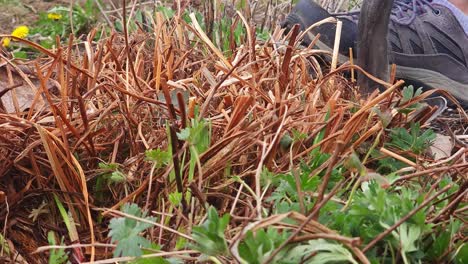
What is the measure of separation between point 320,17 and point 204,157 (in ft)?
3.64

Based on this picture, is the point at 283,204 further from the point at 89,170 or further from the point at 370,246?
the point at 89,170

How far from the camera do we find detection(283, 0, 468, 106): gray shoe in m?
2.22

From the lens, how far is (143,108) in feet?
4.86

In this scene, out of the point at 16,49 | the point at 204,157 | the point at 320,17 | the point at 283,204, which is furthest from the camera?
the point at 16,49

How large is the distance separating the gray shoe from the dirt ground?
2314mm

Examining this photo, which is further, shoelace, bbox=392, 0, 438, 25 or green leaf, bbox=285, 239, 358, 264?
shoelace, bbox=392, 0, 438, 25

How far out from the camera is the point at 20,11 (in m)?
4.21

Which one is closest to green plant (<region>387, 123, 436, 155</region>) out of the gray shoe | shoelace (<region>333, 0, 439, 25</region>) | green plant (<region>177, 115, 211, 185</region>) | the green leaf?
green plant (<region>177, 115, 211, 185</region>)

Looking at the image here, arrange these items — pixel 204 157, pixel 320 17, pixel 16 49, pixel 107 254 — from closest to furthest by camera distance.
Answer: pixel 107 254, pixel 204 157, pixel 320 17, pixel 16 49

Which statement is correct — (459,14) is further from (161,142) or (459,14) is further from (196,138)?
(196,138)

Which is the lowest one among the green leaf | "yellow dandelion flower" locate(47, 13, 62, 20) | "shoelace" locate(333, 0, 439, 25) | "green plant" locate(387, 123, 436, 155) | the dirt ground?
the dirt ground

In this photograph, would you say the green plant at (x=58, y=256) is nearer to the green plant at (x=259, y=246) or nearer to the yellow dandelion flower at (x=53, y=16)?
the green plant at (x=259, y=246)

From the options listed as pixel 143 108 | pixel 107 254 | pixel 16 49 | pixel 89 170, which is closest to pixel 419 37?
pixel 143 108

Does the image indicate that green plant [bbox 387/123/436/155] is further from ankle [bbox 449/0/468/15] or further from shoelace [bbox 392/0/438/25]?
ankle [bbox 449/0/468/15]
